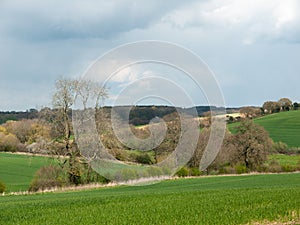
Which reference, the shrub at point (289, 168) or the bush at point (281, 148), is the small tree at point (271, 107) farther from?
the shrub at point (289, 168)

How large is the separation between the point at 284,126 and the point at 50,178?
75.1 meters

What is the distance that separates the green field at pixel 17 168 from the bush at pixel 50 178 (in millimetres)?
13407

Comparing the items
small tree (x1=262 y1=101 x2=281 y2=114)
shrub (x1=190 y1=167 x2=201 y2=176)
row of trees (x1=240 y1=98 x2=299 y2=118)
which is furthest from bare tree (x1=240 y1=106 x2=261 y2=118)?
shrub (x1=190 y1=167 x2=201 y2=176)

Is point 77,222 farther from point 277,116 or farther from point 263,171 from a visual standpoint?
point 277,116

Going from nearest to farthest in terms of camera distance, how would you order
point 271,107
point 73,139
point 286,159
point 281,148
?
point 73,139 < point 286,159 < point 281,148 < point 271,107

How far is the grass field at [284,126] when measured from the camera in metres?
95.9

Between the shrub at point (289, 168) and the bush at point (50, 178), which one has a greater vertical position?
the bush at point (50, 178)

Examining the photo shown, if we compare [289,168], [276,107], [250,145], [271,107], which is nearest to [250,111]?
[271,107]

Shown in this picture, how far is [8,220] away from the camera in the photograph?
59.4 feet

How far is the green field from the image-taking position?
197 feet

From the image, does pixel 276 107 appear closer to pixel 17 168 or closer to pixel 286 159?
pixel 286 159

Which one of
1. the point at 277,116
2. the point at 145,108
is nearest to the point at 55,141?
the point at 145,108

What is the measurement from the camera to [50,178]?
43062 mm

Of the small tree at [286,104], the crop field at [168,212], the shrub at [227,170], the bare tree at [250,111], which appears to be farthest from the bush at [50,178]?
the small tree at [286,104]
